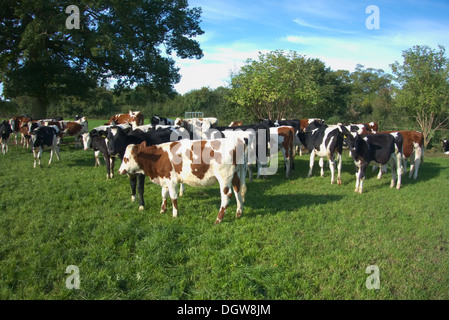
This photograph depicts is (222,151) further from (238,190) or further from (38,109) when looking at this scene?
(38,109)

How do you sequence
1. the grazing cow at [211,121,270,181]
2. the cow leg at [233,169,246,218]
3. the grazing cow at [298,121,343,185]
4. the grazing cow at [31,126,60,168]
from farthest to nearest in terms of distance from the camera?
the grazing cow at [31,126,60,168]
the grazing cow at [211,121,270,181]
the grazing cow at [298,121,343,185]
the cow leg at [233,169,246,218]

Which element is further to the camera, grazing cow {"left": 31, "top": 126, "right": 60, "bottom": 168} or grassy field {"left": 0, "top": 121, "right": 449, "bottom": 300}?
grazing cow {"left": 31, "top": 126, "right": 60, "bottom": 168}

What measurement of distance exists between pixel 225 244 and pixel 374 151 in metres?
6.49

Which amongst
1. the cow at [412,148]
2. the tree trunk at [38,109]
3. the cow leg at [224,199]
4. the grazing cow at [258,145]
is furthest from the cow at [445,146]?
the tree trunk at [38,109]

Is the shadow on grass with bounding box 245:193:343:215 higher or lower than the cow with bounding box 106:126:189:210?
lower

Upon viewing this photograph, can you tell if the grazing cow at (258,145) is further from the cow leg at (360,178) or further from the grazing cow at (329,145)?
the cow leg at (360,178)

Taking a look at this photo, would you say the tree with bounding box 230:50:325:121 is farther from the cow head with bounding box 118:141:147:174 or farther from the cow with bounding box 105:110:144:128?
the cow head with bounding box 118:141:147:174

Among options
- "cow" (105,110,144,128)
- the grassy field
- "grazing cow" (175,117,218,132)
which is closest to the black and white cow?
the grassy field

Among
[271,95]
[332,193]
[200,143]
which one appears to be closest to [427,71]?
[271,95]

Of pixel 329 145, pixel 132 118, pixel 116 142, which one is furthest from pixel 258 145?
pixel 132 118

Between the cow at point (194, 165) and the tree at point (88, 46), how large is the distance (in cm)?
1322

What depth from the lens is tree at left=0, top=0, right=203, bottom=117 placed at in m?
17.1

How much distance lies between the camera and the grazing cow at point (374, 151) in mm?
8938
